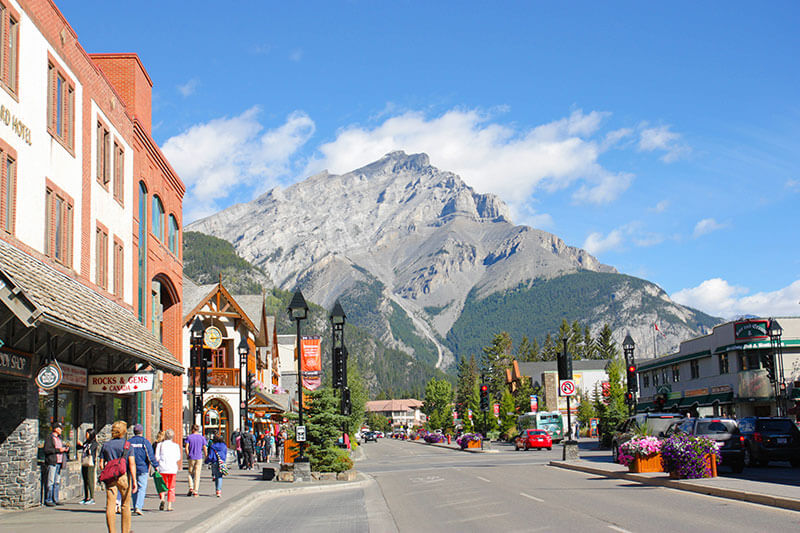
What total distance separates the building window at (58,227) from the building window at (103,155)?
3391mm

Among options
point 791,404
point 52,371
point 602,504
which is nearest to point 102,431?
point 52,371

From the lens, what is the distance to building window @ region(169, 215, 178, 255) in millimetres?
36531

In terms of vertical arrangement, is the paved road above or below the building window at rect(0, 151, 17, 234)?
below

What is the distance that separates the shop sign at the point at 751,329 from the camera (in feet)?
185

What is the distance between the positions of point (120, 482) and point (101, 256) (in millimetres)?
13643

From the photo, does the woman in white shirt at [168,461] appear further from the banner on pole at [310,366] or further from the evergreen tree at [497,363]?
the evergreen tree at [497,363]

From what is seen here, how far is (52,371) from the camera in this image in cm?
1594

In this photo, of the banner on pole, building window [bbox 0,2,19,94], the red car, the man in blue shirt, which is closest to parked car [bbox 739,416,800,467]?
the banner on pole

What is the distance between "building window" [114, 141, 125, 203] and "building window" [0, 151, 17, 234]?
28.7ft

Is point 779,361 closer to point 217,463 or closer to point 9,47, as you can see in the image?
point 217,463

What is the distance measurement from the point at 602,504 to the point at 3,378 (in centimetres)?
1281

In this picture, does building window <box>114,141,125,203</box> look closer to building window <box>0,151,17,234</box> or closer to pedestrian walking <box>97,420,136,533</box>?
building window <box>0,151,17,234</box>

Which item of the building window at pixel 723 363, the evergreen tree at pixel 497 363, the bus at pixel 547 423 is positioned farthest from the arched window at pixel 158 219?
the evergreen tree at pixel 497 363

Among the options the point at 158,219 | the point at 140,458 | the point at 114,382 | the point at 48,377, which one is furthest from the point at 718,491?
the point at 158,219
